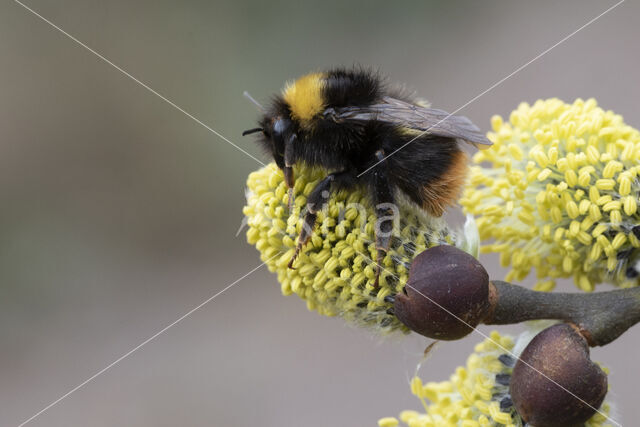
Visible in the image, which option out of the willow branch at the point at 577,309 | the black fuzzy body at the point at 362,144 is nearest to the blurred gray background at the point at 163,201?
the willow branch at the point at 577,309

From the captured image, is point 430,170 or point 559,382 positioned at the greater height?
point 430,170

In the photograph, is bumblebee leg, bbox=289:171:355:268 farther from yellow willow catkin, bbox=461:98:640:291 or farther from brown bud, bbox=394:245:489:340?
yellow willow catkin, bbox=461:98:640:291

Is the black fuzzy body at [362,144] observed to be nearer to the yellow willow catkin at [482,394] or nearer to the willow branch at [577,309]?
the willow branch at [577,309]

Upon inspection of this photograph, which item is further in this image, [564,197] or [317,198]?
[564,197]

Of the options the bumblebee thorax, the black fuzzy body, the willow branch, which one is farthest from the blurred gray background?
the bumblebee thorax

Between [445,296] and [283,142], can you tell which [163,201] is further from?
[445,296]

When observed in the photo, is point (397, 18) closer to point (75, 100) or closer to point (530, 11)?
point (530, 11)

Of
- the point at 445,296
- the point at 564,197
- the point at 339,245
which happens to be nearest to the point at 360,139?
the point at 339,245
